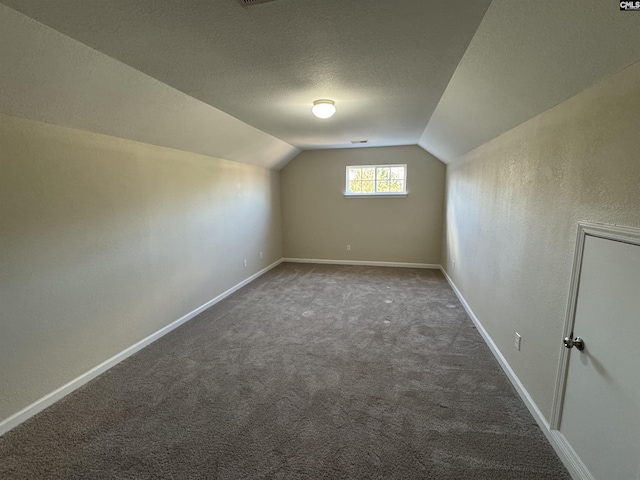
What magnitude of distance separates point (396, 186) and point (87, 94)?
4999mm

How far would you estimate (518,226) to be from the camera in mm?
2266

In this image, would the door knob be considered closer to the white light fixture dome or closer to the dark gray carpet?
the dark gray carpet

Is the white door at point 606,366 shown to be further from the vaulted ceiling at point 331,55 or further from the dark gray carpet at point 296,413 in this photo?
the vaulted ceiling at point 331,55

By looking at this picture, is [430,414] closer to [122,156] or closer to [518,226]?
[518,226]

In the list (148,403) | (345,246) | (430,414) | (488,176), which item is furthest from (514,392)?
(345,246)

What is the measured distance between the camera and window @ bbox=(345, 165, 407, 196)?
579 centimetres

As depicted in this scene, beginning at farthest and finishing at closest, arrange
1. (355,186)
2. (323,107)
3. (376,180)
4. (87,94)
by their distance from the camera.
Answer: (355,186), (376,180), (323,107), (87,94)

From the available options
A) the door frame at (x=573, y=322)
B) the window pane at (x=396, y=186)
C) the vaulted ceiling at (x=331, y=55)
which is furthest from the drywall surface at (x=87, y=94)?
the window pane at (x=396, y=186)

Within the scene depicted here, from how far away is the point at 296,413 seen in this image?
6.47ft

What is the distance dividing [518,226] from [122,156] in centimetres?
345

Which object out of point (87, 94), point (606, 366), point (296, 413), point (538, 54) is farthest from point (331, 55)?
point (296, 413)

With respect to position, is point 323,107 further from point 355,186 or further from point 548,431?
point 355,186

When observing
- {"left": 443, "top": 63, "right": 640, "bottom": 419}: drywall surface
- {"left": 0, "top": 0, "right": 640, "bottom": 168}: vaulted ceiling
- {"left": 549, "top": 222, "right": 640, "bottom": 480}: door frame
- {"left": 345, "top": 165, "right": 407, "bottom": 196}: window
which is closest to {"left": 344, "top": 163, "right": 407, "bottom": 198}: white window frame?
{"left": 345, "top": 165, "right": 407, "bottom": 196}: window

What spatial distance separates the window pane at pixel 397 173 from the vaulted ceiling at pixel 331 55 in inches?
Result: 111
